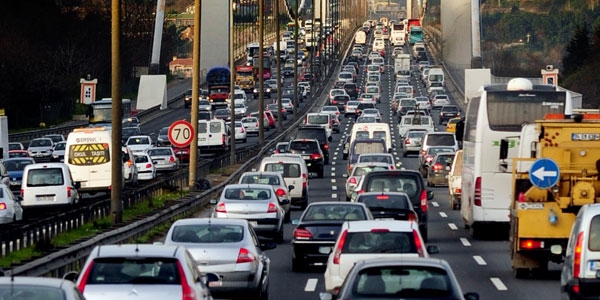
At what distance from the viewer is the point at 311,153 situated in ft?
202

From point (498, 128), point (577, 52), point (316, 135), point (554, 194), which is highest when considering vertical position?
point (577, 52)

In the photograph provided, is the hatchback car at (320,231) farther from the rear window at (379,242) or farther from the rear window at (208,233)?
the rear window at (379,242)

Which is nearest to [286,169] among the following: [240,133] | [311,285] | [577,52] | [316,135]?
[311,285]

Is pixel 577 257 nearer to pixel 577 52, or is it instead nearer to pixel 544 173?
pixel 544 173

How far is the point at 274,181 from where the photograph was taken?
4006cm

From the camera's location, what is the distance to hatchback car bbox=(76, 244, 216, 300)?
15.3m

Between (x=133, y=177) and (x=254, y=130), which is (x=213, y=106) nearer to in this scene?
(x=254, y=130)

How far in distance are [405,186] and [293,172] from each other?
464 inches

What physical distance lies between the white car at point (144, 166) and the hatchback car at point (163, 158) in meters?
4.51

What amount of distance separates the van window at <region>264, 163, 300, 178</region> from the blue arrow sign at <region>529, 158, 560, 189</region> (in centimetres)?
2181

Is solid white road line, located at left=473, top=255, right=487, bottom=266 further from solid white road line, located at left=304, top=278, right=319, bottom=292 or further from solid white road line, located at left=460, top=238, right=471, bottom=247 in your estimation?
solid white road line, located at left=304, top=278, right=319, bottom=292

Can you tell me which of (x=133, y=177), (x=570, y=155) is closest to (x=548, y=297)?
(x=570, y=155)

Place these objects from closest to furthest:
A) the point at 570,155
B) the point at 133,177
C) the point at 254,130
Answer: the point at 570,155 → the point at 133,177 → the point at 254,130

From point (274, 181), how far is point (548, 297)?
17130 mm
